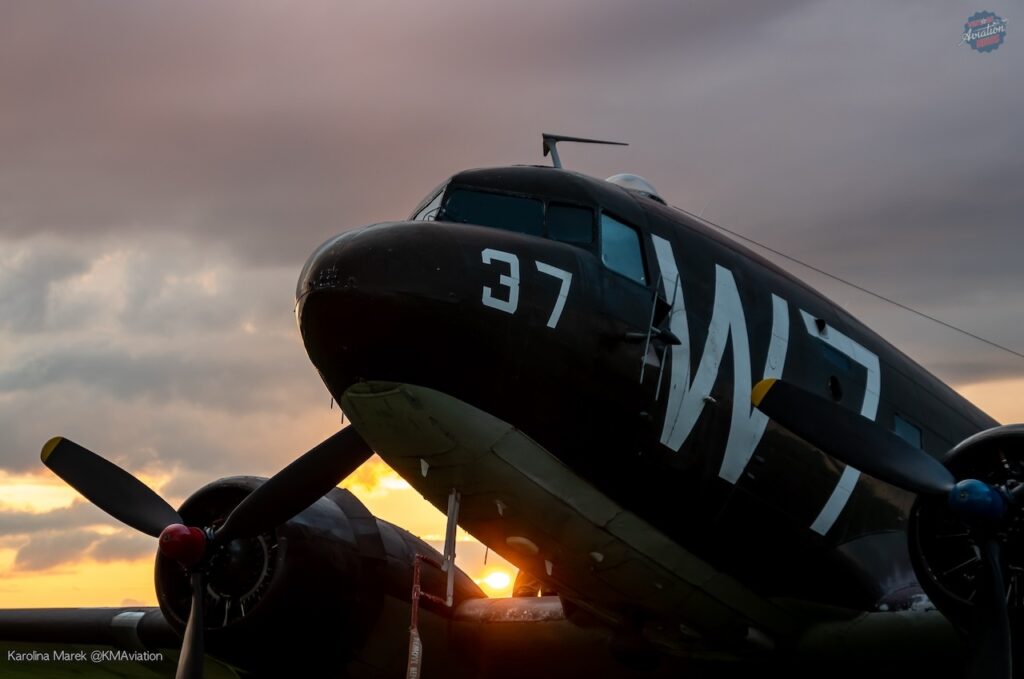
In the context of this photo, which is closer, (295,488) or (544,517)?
(544,517)

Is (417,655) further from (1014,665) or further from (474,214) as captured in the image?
(1014,665)

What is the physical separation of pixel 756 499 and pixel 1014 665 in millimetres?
2383

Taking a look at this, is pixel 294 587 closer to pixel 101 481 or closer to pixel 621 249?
pixel 101 481

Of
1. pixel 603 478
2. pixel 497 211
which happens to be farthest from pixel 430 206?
pixel 603 478

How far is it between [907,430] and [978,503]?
296cm

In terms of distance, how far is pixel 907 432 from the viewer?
11.7 m

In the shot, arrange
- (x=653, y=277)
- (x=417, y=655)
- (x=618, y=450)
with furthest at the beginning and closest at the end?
(x=417, y=655)
(x=653, y=277)
(x=618, y=450)

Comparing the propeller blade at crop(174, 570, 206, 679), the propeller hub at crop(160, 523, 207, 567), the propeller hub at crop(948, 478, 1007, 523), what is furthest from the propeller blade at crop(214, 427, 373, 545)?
the propeller hub at crop(948, 478, 1007, 523)

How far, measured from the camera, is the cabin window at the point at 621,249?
9.52m

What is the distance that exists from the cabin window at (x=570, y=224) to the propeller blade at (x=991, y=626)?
3.98m

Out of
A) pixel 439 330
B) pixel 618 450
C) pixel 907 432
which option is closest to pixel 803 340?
pixel 907 432

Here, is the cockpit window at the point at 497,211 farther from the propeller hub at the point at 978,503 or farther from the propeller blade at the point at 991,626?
the propeller blade at the point at 991,626

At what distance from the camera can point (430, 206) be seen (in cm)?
1035

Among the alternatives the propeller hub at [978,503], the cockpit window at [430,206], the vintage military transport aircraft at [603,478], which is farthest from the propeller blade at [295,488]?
the propeller hub at [978,503]
